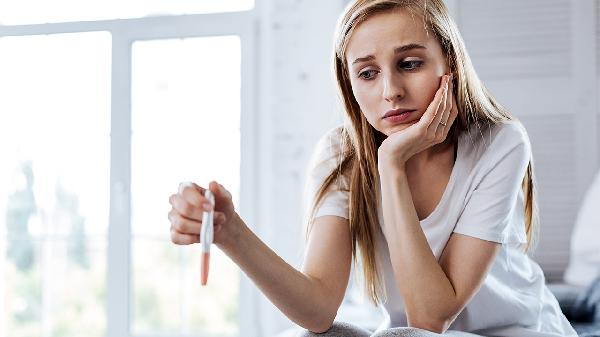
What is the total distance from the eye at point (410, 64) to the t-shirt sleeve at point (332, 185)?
0.81ft

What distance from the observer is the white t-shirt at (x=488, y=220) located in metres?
1.25

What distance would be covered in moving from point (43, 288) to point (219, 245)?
4187 millimetres

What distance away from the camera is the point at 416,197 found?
1.38m

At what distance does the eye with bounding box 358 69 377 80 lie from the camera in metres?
1.28

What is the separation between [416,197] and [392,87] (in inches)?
10.3

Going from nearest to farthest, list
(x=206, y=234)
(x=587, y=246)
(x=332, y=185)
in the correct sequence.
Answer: (x=206, y=234), (x=332, y=185), (x=587, y=246)

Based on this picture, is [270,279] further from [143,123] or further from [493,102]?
[143,123]

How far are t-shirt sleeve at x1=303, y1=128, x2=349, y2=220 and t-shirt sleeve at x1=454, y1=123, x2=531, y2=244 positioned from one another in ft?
0.74

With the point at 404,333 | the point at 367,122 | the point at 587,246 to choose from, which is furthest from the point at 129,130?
the point at 404,333

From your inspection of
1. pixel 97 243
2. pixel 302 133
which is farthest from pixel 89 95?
pixel 302 133

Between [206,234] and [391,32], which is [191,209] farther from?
[391,32]

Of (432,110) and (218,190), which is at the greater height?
(432,110)

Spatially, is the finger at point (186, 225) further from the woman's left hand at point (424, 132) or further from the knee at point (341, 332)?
the woman's left hand at point (424, 132)

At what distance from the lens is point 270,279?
44.5 inches
